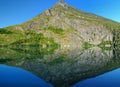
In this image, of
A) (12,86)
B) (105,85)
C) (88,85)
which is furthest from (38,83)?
(105,85)

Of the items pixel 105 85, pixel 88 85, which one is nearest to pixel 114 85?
pixel 105 85

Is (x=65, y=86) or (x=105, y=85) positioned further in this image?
(x=105, y=85)

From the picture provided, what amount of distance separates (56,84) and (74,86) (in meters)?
3.08

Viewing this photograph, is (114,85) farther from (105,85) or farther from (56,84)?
(56,84)

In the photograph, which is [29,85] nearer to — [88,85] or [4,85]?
[4,85]

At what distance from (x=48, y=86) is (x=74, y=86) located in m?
4.07

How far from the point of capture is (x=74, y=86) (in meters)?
37.2

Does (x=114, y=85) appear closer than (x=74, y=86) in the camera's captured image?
No

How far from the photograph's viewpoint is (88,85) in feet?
127

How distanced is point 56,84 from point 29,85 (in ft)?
14.4

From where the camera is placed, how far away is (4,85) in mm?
38469

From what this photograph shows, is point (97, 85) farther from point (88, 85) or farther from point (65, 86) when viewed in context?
point (65, 86)

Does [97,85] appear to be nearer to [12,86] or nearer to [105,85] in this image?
[105,85]

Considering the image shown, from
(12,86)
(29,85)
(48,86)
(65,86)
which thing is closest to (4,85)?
(12,86)
